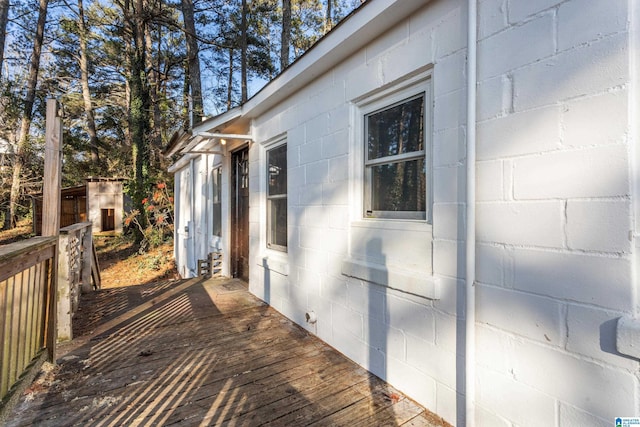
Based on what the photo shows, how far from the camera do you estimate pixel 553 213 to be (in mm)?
1484

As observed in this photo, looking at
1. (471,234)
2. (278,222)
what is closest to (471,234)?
(471,234)

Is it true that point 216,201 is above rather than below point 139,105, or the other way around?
below

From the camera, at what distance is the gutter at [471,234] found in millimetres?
1790

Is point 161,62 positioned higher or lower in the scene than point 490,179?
higher

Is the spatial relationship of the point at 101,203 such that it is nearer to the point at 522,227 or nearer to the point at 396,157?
the point at 396,157

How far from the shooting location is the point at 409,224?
2.28 metres

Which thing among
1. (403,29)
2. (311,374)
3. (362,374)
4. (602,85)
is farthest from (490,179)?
(311,374)

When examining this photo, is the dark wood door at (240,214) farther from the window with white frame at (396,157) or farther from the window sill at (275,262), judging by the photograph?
the window with white frame at (396,157)

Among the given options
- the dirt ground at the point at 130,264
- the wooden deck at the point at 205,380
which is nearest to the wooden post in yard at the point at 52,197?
the wooden deck at the point at 205,380

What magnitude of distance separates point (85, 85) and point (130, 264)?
37.1 feet

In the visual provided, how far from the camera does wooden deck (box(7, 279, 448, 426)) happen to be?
6.77ft

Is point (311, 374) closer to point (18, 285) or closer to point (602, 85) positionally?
point (18, 285)

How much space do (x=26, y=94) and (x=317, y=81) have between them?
17.6 meters

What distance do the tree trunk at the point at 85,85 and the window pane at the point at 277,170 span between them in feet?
51.6
